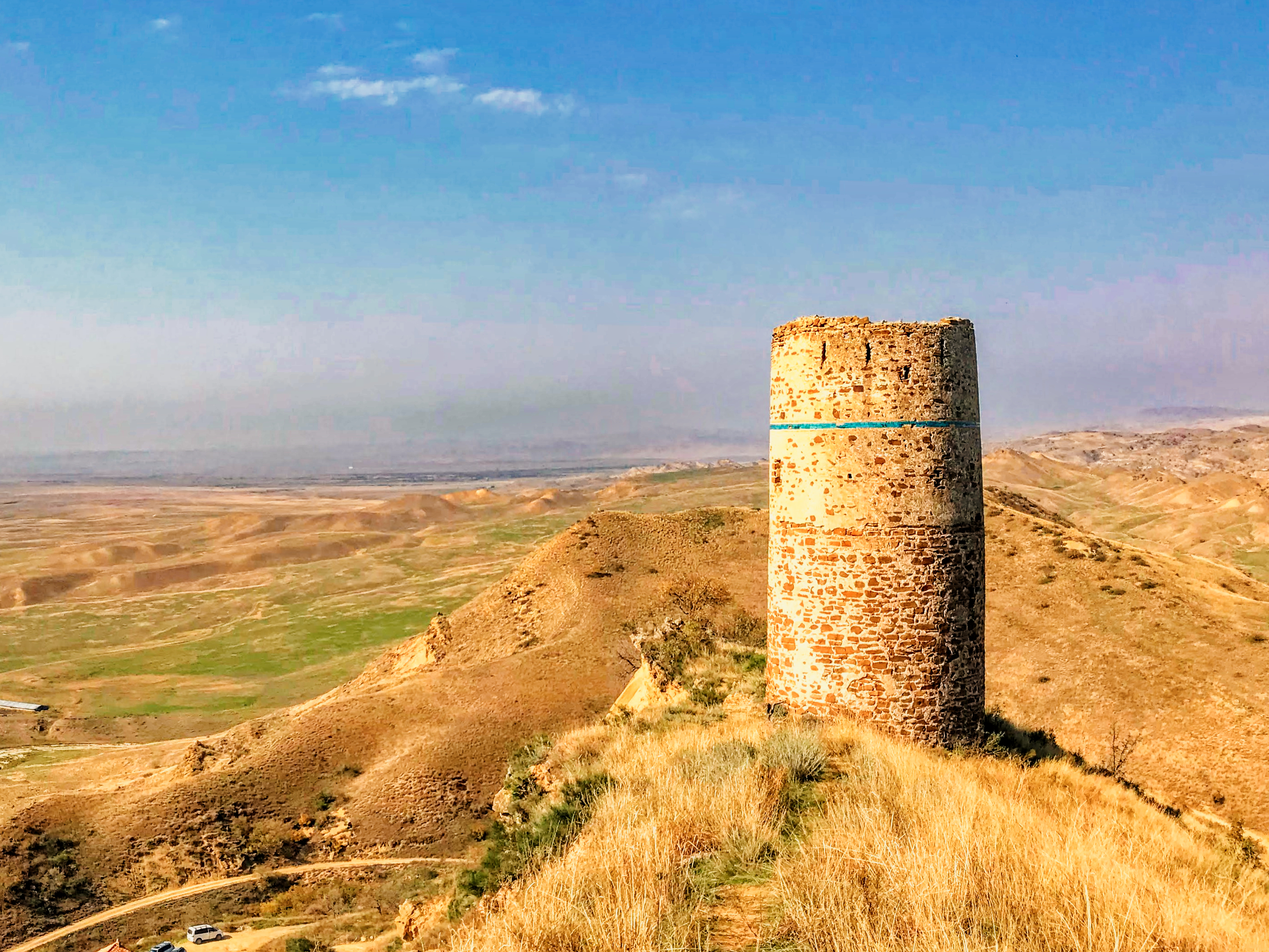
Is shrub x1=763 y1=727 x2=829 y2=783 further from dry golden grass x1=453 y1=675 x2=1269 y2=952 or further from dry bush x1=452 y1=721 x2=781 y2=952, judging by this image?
dry bush x1=452 y1=721 x2=781 y2=952

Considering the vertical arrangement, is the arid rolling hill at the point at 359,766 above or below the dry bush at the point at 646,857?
below

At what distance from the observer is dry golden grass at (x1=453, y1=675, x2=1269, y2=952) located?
4543 mm

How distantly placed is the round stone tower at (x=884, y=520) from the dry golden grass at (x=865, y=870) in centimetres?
88

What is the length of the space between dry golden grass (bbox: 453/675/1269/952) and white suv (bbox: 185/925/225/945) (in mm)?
11873

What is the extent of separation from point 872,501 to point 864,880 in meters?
4.67

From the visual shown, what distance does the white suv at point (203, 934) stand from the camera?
52.1 ft

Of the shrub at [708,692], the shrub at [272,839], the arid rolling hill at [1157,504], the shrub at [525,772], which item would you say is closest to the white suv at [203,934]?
the shrub at [272,839]

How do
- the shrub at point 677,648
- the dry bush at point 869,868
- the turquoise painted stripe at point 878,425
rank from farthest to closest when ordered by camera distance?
the shrub at point 677,648 < the turquoise painted stripe at point 878,425 < the dry bush at point 869,868

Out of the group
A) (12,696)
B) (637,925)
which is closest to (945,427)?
(637,925)

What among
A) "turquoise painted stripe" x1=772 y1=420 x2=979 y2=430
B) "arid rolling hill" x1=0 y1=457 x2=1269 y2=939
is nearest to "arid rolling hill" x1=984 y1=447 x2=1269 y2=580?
"arid rolling hill" x1=0 y1=457 x2=1269 y2=939

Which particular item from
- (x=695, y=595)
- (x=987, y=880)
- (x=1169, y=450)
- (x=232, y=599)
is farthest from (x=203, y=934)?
(x=1169, y=450)

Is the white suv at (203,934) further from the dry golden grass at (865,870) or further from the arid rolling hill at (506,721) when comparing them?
the dry golden grass at (865,870)

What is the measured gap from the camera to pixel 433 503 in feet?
340

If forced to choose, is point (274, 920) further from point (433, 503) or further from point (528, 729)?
point (433, 503)
